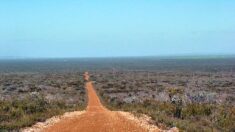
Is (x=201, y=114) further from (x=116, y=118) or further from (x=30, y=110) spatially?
(x=30, y=110)

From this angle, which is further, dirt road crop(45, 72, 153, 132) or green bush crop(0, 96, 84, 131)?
green bush crop(0, 96, 84, 131)

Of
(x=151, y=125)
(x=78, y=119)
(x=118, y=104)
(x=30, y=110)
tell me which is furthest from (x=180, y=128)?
(x=118, y=104)

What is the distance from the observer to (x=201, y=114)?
87.6 ft

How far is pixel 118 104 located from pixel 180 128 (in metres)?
14.3

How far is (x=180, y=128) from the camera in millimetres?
20641

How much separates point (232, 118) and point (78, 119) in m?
8.31

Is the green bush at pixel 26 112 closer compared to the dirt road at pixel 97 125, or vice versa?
the dirt road at pixel 97 125

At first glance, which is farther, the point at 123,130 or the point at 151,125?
the point at 151,125

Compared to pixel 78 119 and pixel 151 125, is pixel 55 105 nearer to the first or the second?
pixel 78 119

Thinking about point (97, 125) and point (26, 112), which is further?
point (26, 112)

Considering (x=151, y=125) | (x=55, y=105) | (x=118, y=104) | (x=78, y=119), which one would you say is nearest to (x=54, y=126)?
(x=78, y=119)

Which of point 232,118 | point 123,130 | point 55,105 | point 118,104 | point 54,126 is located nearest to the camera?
point 123,130

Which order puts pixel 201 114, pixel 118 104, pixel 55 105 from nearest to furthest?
pixel 201 114 < pixel 55 105 < pixel 118 104

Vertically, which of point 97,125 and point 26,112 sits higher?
point 97,125
